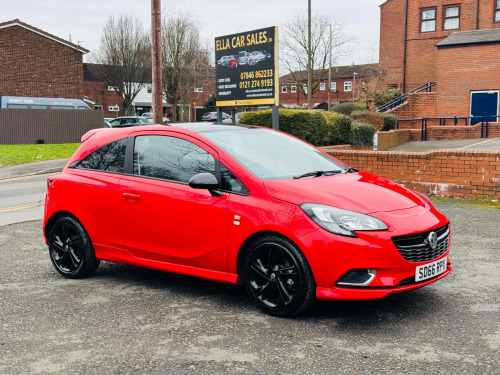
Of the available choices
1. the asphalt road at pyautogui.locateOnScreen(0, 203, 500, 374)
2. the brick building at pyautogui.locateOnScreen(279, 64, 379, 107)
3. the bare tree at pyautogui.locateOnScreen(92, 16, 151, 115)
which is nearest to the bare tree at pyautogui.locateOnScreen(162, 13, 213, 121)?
the bare tree at pyautogui.locateOnScreen(92, 16, 151, 115)

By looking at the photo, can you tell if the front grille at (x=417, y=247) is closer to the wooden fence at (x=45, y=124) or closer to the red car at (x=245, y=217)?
the red car at (x=245, y=217)

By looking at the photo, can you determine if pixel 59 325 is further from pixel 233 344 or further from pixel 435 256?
pixel 435 256

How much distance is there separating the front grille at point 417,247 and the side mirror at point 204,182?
1499 millimetres

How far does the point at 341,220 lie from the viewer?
4332mm

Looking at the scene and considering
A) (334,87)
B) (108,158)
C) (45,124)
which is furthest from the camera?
(334,87)

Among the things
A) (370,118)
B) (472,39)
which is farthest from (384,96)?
(370,118)

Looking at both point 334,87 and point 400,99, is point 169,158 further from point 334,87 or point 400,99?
point 334,87

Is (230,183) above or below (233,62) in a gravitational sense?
below

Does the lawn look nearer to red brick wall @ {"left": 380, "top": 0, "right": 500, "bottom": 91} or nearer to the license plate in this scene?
the license plate

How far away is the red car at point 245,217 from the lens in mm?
4309

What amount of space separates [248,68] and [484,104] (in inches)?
705

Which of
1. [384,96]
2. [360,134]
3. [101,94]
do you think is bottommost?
[360,134]

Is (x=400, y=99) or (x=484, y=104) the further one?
(x=400, y=99)

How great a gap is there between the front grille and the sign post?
9147 millimetres
